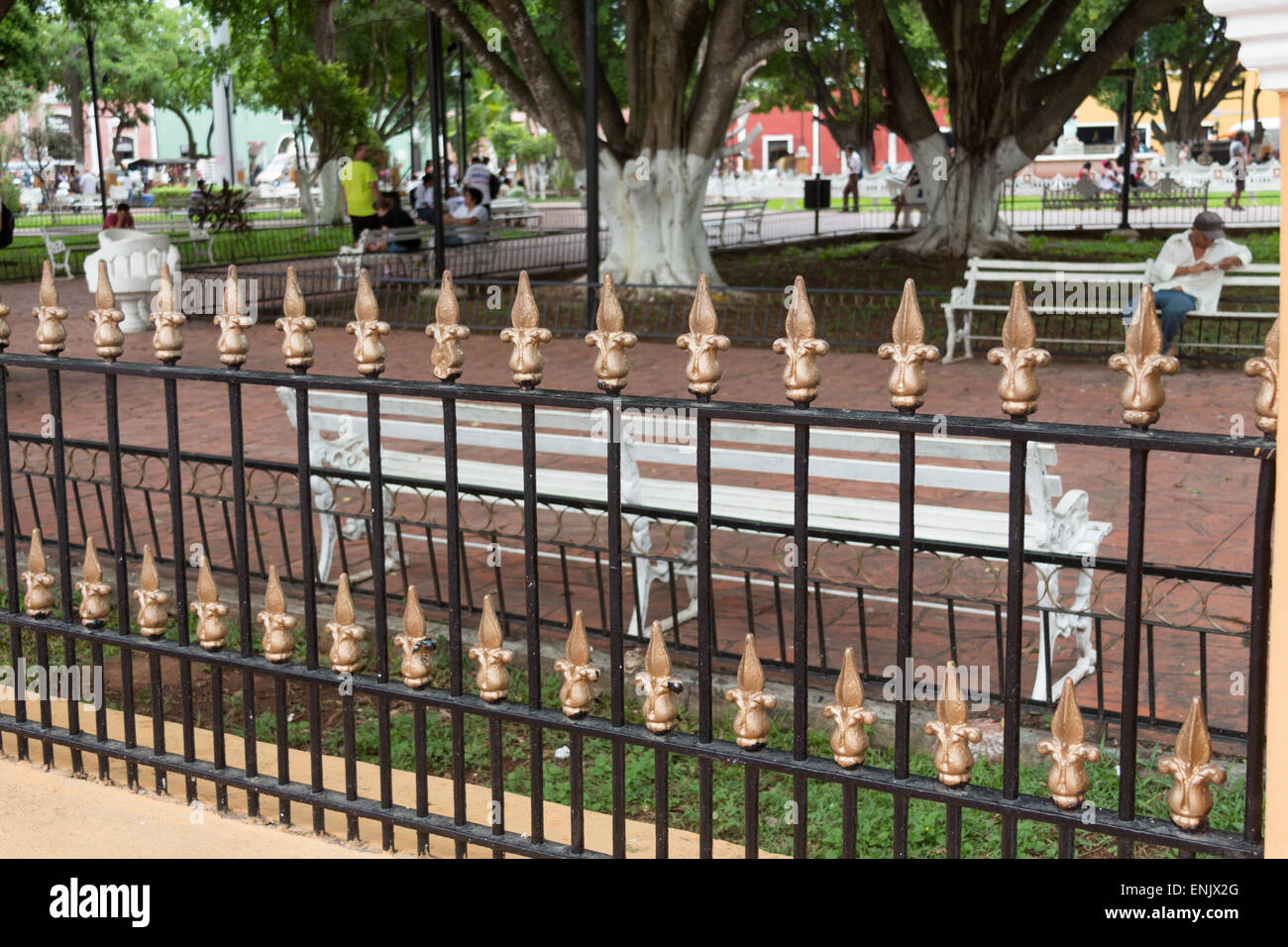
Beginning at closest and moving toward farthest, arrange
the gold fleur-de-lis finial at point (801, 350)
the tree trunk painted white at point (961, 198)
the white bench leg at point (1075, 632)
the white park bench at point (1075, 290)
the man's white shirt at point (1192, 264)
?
the gold fleur-de-lis finial at point (801, 350) < the white bench leg at point (1075, 632) < the man's white shirt at point (1192, 264) < the white park bench at point (1075, 290) < the tree trunk painted white at point (961, 198)

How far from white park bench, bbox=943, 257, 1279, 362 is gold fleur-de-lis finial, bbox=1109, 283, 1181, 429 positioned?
9.41 m

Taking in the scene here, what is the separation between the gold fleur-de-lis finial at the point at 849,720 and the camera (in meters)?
2.33

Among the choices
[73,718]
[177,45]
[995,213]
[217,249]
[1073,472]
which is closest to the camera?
[73,718]

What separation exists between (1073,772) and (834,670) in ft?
7.96

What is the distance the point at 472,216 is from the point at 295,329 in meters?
19.9

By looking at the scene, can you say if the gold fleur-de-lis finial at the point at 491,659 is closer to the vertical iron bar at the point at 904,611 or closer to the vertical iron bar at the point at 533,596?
the vertical iron bar at the point at 533,596

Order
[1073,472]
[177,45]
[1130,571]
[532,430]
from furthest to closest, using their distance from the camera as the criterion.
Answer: [177,45]
[1073,472]
[532,430]
[1130,571]

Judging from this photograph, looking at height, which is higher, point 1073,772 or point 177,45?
point 177,45

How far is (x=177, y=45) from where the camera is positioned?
52.2 m

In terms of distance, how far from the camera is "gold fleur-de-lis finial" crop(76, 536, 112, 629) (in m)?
3.19

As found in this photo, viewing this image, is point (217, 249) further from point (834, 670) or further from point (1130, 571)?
point (1130, 571)

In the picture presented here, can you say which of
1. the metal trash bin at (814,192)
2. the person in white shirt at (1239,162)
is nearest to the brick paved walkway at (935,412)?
the metal trash bin at (814,192)

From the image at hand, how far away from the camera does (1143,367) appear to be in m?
→ 2.00
